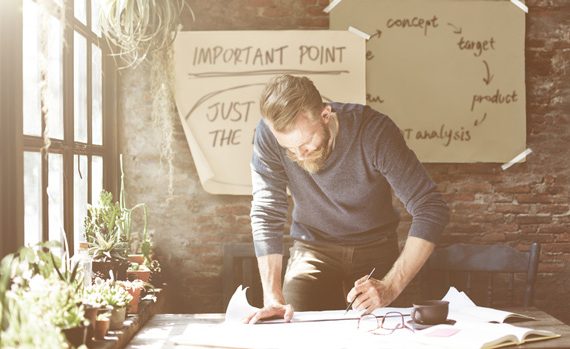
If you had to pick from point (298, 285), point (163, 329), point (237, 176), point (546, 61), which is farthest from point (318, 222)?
point (546, 61)

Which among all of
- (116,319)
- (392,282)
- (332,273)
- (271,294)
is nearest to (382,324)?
(392,282)

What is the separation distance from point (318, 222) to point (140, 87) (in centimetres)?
152

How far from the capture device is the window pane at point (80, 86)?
312 cm

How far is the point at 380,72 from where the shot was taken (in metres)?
3.89

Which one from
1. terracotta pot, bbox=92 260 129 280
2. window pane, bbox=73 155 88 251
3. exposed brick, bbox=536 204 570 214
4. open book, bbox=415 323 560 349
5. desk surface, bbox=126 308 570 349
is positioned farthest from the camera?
exposed brick, bbox=536 204 570 214

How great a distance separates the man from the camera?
2.62 m

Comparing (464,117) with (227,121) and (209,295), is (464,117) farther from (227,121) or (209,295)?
(209,295)

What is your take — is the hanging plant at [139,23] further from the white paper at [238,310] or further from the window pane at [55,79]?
the white paper at [238,310]

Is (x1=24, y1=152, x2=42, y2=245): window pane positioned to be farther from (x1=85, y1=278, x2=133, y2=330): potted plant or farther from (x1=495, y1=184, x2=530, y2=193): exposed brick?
(x1=495, y1=184, x2=530, y2=193): exposed brick

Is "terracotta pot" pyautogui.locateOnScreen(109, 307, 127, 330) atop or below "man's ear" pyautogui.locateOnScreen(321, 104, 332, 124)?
below

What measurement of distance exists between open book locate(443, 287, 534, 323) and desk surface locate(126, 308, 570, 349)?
0.05 metres

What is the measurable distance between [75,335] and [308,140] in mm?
1126

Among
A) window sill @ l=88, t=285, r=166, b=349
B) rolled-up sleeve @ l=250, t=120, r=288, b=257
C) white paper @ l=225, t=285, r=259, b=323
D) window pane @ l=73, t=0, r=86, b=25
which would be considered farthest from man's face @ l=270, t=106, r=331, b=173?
window pane @ l=73, t=0, r=86, b=25

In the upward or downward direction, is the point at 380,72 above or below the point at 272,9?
below
